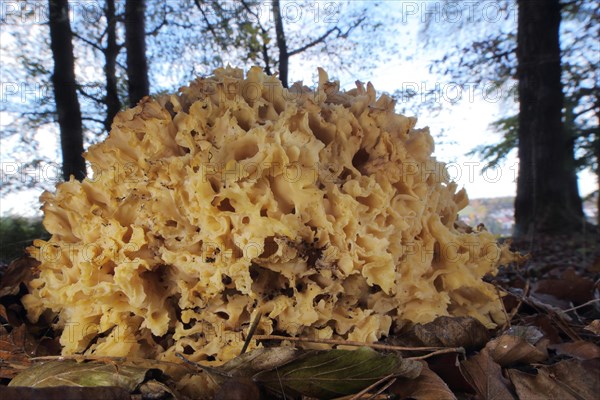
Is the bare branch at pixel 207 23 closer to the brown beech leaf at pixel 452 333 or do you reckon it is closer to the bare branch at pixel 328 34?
the bare branch at pixel 328 34

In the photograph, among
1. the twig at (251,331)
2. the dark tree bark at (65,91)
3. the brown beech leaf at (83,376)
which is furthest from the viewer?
the dark tree bark at (65,91)

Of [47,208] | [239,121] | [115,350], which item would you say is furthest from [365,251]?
[47,208]

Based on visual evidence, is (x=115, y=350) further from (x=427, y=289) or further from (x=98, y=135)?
(x=98, y=135)

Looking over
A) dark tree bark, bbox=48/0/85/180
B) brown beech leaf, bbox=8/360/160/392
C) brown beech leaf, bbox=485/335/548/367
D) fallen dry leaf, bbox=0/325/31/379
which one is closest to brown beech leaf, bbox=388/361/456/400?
brown beech leaf, bbox=485/335/548/367

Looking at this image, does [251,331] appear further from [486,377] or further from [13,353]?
[13,353]

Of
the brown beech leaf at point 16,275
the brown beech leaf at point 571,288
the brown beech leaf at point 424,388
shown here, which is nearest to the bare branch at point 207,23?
the brown beech leaf at point 16,275
